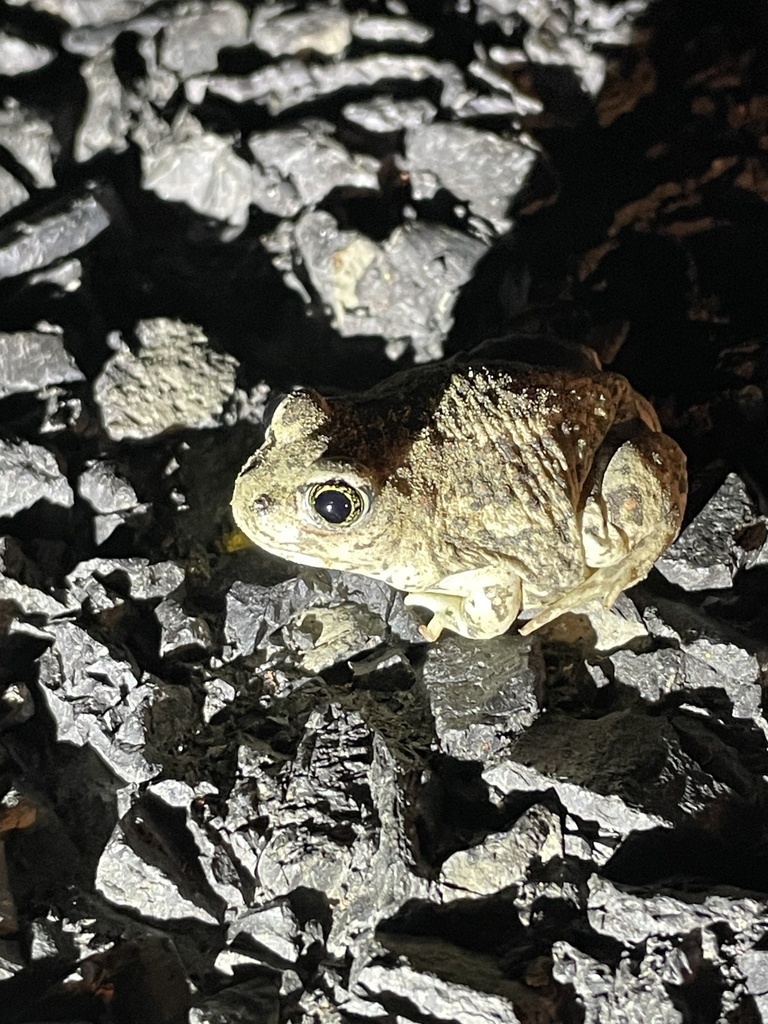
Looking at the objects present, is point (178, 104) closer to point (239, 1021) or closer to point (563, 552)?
point (563, 552)

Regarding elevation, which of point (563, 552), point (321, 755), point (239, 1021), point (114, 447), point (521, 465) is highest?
point (521, 465)

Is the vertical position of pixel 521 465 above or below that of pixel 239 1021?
above

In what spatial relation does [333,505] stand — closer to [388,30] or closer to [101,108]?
[101,108]

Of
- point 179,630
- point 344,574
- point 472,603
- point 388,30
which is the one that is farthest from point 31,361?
point 388,30

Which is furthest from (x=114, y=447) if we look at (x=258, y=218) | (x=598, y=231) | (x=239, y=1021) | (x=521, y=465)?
(x=598, y=231)

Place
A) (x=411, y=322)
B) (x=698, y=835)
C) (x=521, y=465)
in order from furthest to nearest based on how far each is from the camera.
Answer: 1. (x=411, y=322)
2. (x=521, y=465)
3. (x=698, y=835)

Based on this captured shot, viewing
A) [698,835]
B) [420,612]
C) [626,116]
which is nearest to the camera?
[698,835]

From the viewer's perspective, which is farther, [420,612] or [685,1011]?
[420,612]
